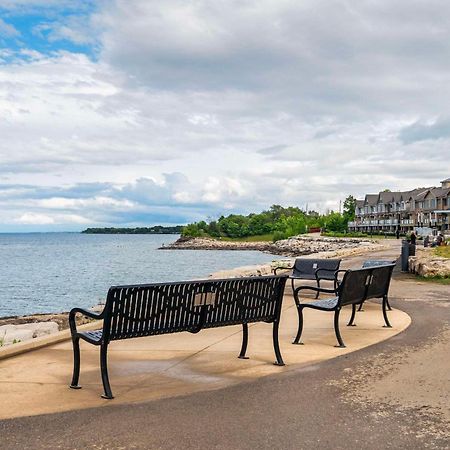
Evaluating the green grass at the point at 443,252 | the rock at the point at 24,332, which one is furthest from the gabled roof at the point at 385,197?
the rock at the point at 24,332

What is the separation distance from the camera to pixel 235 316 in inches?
276

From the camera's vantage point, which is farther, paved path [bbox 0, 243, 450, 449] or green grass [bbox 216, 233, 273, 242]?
green grass [bbox 216, 233, 273, 242]

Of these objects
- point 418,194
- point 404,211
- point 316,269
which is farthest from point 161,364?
point 404,211

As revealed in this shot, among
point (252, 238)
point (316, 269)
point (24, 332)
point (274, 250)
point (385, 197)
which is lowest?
point (252, 238)

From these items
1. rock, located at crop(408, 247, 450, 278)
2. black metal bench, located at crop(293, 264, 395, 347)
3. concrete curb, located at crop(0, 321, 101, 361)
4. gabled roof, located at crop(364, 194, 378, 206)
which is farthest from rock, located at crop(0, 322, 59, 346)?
gabled roof, located at crop(364, 194, 378, 206)

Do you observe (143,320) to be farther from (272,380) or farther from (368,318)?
(368,318)

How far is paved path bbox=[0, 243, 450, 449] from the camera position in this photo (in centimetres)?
455

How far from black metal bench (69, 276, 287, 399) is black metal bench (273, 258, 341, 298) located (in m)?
6.53

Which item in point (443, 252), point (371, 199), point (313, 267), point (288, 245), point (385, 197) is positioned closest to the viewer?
point (313, 267)

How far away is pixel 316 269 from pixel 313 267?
8.5 inches

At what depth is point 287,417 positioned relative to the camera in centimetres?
508

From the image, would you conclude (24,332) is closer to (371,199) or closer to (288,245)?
(288,245)

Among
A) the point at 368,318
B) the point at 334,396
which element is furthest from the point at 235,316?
the point at 368,318

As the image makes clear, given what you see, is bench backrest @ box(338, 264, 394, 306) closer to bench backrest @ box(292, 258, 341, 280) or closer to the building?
bench backrest @ box(292, 258, 341, 280)
